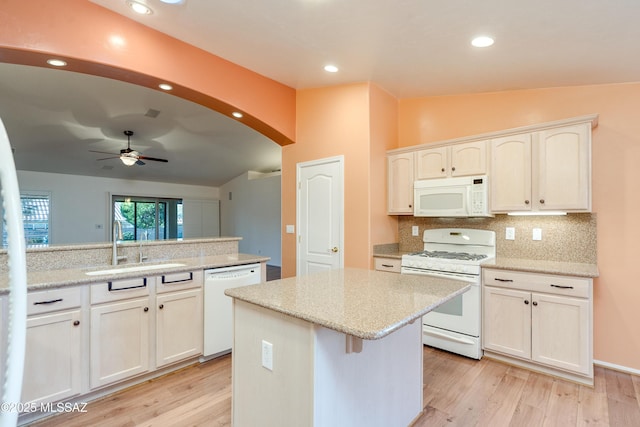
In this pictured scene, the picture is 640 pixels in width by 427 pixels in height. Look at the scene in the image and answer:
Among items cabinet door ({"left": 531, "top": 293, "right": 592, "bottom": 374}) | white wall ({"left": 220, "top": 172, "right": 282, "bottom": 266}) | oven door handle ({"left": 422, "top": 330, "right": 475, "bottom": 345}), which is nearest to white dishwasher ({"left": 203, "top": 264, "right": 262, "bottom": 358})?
oven door handle ({"left": 422, "top": 330, "right": 475, "bottom": 345})

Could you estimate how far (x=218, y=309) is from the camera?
2.90 m

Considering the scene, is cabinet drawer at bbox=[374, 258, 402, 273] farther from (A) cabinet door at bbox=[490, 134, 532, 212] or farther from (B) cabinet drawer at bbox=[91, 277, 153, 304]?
Answer: (B) cabinet drawer at bbox=[91, 277, 153, 304]

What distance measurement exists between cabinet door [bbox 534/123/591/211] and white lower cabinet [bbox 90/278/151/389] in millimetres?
3371

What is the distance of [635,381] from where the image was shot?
8.38ft

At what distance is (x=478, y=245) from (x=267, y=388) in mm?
2705

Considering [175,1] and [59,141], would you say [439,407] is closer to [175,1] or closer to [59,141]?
[175,1]

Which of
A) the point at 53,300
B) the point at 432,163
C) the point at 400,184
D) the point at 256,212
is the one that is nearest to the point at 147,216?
the point at 256,212

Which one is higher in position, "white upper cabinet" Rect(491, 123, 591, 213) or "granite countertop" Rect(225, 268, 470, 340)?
"white upper cabinet" Rect(491, 123, 591, 213)

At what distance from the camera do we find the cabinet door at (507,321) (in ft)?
8.80

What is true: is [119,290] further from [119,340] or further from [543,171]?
[543,171]

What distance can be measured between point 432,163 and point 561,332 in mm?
1864

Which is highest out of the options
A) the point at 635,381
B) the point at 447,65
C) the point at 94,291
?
the point at 447,65

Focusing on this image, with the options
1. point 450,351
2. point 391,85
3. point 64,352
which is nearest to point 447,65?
point 391,85

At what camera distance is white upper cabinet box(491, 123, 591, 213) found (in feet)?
8.44
